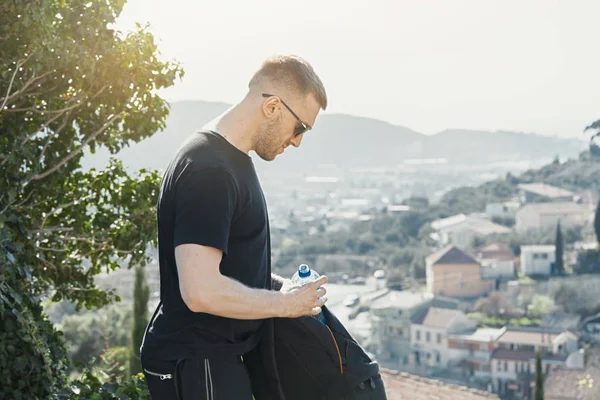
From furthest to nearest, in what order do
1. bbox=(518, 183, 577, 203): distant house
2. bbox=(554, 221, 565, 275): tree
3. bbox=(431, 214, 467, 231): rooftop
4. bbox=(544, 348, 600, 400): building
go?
bbox=(431, 214, 467, 231): rooftop
bbox=(518, 183, 577, 203): distant house
bbox=(554, 221, 565, 275): tree
bbox=(544, 348, 600, 400): building

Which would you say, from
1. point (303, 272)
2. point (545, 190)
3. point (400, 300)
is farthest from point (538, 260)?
point (303, 272)

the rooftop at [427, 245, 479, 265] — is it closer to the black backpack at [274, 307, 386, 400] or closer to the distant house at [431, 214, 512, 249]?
the distant house at [431, 214, 512, 249]

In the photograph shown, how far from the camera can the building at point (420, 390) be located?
972 centimetres

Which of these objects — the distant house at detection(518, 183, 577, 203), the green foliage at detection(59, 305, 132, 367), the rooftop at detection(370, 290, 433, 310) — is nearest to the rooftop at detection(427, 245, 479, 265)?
the rooftop at detection(370, 290, 433, 310)

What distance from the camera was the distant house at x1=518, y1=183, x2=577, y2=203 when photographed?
169ft

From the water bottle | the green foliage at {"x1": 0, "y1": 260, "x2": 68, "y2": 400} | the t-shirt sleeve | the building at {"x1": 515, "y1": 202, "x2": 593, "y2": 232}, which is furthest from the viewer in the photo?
the building at {"x1": 515, "y1": 202, "x2": 593, "y2": 232}

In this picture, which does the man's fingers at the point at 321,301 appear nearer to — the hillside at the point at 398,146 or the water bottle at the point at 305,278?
the water bottle at the point at 305,278

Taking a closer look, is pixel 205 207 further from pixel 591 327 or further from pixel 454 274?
A: pixel 454 274

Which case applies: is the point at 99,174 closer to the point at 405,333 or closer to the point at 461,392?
the point at 461,392

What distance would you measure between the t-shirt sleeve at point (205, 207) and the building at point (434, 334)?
131ft

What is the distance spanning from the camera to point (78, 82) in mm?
3697

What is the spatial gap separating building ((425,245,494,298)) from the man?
45.3 m

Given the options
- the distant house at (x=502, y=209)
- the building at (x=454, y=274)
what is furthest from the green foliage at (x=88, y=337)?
the distant house at (x=502, y=209)

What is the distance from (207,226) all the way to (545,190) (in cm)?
5524
